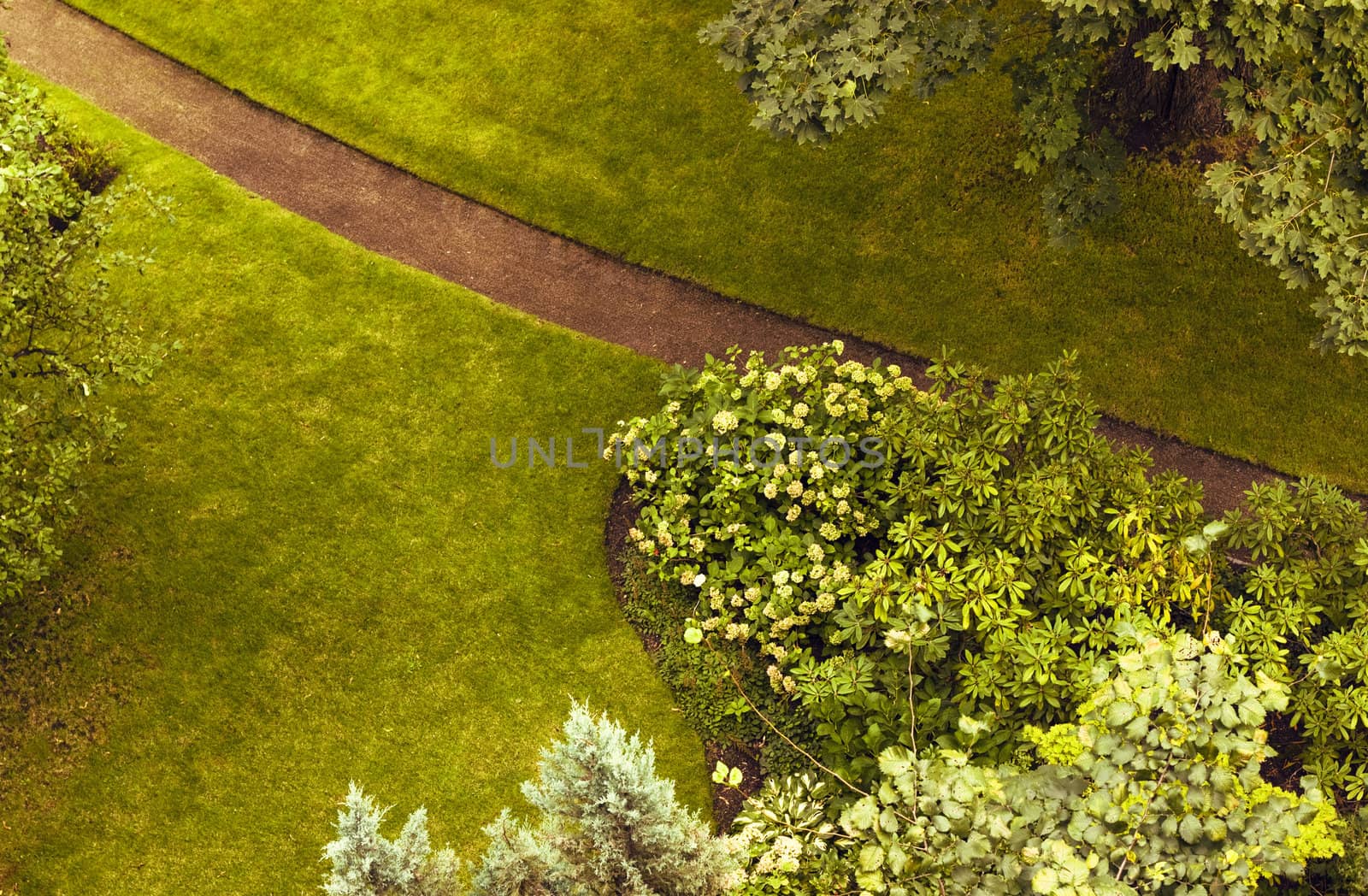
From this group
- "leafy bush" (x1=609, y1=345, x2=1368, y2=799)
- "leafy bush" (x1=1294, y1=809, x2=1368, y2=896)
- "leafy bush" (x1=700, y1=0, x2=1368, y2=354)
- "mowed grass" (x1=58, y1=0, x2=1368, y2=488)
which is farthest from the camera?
"mowed grass" (x1=58, y1=0, x2=1368, y2=488)

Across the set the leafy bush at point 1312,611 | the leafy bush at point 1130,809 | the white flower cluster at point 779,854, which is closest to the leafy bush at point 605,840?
the white flower cluster at point 779,854

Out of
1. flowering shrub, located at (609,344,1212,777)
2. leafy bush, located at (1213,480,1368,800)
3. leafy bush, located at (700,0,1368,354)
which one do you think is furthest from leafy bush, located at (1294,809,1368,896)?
leafy bush, located at (700,0,1368,354)

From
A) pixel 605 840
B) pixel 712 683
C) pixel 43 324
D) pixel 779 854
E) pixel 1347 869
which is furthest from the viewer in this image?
pixel 712 683

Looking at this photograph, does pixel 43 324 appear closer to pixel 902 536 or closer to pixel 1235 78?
pixel 902 536

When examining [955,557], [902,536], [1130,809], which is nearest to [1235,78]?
[955,557]

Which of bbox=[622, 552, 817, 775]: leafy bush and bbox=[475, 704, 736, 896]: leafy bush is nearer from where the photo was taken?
bbox=[475, 704, 736, 896]: leafy bush

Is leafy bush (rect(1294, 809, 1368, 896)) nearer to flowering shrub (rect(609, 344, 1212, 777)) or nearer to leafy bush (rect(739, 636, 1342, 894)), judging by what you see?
flowering shrub (rect(609, 344, 1212, 777))

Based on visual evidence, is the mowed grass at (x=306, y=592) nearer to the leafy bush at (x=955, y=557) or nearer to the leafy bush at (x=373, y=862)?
the leafy bush at (x=955, y=557)
